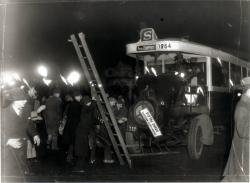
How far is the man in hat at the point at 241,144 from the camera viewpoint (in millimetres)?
5910

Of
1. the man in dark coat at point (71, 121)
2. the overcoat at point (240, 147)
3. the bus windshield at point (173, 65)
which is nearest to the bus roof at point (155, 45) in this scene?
the bus windshield at point (173, 65)

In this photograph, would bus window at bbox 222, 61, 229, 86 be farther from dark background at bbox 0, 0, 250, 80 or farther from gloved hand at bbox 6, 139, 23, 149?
gloved hand at bbox 6, 139, 23, 149

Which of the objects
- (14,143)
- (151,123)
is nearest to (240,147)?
Result: (151,123)

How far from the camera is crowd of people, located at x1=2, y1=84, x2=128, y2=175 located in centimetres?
702

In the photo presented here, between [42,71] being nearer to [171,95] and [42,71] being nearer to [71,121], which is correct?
[71,121]

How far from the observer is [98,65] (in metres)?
14.6

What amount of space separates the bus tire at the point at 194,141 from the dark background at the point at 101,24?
6.66ft

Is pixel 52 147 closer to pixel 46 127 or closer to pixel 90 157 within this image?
pixel 46 127

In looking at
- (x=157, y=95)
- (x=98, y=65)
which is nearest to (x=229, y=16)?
(x=157, y=95)

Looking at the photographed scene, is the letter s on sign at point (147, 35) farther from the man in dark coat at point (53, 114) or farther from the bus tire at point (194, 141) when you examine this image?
the man in dark coat at point (53, 114)

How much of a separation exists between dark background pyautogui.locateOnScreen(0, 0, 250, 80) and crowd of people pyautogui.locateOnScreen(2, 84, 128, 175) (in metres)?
1.08

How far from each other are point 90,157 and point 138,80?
2138 mm

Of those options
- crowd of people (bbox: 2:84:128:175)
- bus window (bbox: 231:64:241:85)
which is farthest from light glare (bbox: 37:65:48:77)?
bus window (bbox: 231:64:241:85)

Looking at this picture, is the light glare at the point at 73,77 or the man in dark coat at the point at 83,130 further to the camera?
the light glare at the point at 73,77
